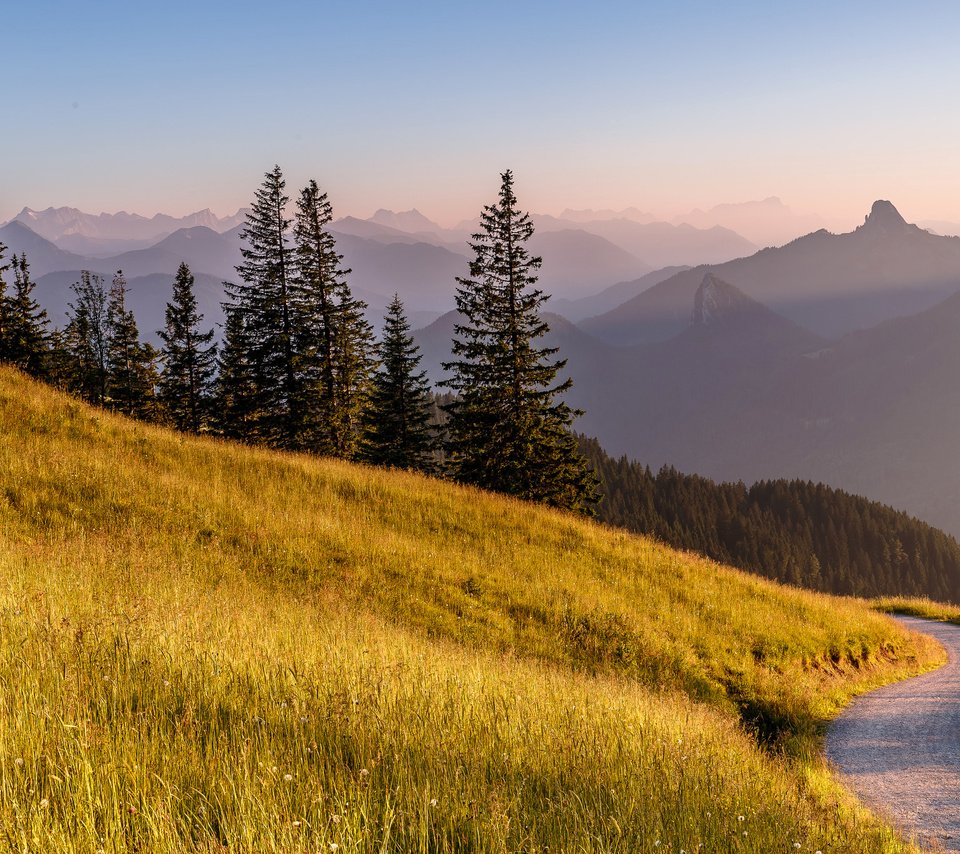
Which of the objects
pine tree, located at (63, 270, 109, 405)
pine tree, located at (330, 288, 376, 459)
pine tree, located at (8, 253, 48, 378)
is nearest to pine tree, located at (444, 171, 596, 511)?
pine tree, located at (330, 288, 376, 459)

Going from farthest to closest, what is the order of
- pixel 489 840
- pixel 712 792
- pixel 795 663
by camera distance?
pixel 795 663 < pixel 712 792 < pixel 489 840

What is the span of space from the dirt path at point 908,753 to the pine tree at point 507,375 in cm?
1860

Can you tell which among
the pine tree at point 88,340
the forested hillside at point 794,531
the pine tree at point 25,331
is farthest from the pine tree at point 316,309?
the forested hillside at point 794,531

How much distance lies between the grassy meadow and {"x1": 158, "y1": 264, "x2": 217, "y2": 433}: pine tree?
1079 inches

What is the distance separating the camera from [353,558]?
13.0 metres

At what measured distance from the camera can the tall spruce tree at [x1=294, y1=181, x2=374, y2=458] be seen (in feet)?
114

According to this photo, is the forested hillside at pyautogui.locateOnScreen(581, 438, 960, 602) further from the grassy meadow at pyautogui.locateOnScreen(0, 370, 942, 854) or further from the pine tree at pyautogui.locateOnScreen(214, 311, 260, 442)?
the grassy meadow at pyautogui.locateOnScreen(0, 370, 942, 854)

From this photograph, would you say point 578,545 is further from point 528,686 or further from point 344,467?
point 528,686

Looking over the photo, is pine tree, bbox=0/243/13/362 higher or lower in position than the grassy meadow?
higher

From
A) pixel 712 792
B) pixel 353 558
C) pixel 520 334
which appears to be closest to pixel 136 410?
pixel 520 334

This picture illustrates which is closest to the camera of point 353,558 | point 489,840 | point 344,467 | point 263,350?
point 489,840

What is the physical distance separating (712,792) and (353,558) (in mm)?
9471

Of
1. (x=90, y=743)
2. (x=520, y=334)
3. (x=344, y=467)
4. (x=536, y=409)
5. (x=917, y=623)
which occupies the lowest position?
(x=917, y=623)

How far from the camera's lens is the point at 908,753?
9609 millimetres
